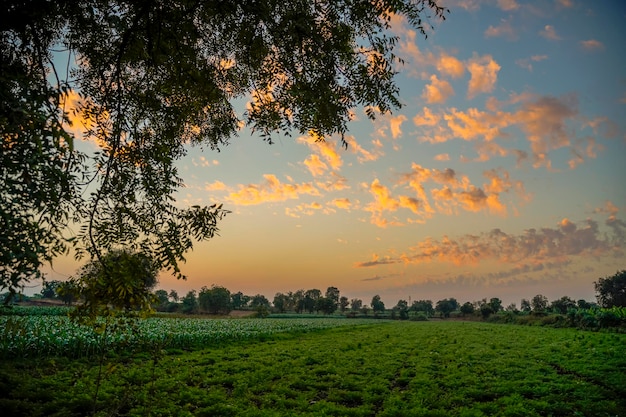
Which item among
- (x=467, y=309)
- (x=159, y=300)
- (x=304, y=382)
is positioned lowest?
(x=467, y=309)

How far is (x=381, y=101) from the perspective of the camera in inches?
351

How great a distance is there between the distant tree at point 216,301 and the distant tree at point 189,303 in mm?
3884

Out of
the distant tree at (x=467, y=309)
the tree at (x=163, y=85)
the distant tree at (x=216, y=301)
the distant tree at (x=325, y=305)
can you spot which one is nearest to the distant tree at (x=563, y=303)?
the distant tree at (x=467, y=309)

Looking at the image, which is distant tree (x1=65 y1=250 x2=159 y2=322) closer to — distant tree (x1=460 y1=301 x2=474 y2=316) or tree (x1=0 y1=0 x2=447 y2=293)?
tree (x1=0 y1=0 x2=447 y2=293)

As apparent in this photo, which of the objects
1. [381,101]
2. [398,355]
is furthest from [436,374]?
[381,101]

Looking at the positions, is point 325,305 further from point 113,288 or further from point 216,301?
point 113,288

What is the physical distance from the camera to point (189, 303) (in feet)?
510

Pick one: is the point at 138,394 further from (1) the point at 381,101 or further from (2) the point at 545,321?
Answer: (2) the point at 545,321

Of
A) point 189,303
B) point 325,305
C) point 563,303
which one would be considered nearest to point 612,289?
point 563,303

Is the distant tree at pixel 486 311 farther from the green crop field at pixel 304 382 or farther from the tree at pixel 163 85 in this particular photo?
the tree at pixel 163 85

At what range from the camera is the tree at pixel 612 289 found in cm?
12650

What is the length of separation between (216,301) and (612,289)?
153 m

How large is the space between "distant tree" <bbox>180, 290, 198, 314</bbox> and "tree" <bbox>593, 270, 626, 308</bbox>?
159 meters

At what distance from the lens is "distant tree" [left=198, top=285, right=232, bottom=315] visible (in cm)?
14488
